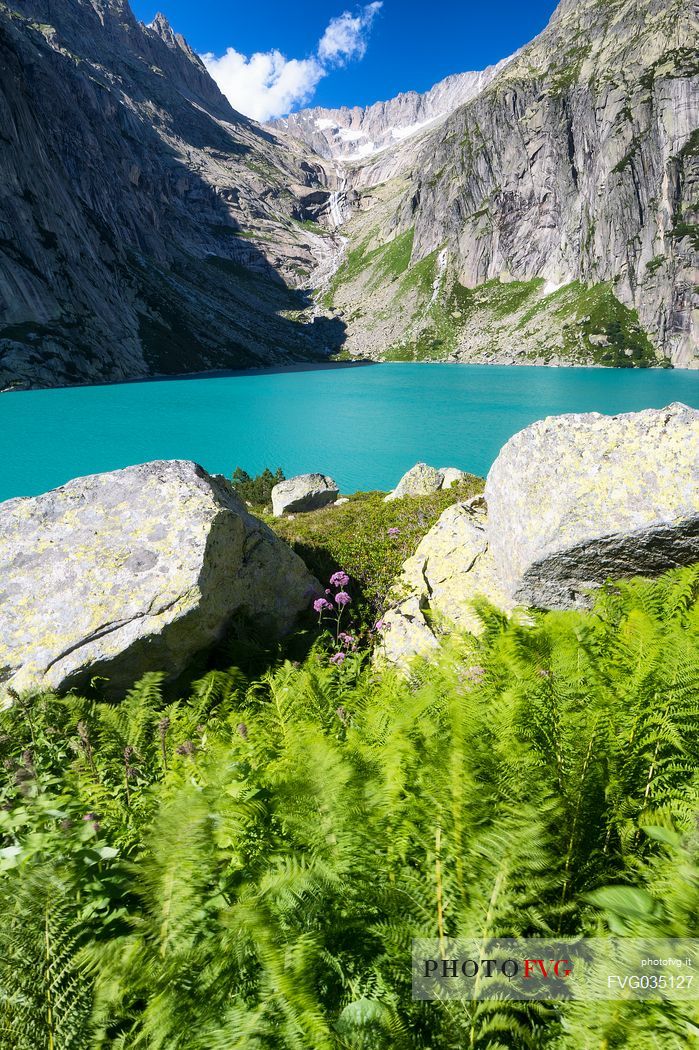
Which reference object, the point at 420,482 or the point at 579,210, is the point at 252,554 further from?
the point at 579,210

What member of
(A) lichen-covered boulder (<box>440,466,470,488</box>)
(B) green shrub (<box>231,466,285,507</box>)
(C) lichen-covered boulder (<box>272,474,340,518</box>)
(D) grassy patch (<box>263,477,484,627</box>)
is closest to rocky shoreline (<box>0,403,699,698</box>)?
(D) grassy patch (<box>263,477,484,627</box>)

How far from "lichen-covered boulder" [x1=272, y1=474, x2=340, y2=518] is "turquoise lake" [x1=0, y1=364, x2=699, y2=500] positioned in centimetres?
1029

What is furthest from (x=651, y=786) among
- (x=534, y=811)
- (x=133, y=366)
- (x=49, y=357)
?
(x=133, y=366)

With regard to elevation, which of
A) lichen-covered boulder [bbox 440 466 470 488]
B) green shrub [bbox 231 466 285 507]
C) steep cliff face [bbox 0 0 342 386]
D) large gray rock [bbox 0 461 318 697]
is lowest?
green shrub [bbox 231 466 285 507]

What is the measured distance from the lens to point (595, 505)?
21.7 feet

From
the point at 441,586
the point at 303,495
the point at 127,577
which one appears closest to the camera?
the point at 127,577

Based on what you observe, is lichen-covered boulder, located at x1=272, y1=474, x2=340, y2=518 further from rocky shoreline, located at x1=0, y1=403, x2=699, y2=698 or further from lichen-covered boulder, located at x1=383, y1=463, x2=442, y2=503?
rocky shoreline, located at x1=0, y1=403, x2=699, y2=698

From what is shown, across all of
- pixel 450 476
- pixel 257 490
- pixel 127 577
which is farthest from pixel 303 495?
pixel 127 577

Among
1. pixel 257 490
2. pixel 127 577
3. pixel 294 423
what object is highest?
pixel 127 577

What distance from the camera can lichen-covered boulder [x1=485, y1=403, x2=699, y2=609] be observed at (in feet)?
20.5

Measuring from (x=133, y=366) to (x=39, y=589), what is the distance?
12649 cm

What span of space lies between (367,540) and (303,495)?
9.83 meters

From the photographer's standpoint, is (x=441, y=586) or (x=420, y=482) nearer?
(x=441, y=586)

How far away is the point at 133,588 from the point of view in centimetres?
620
